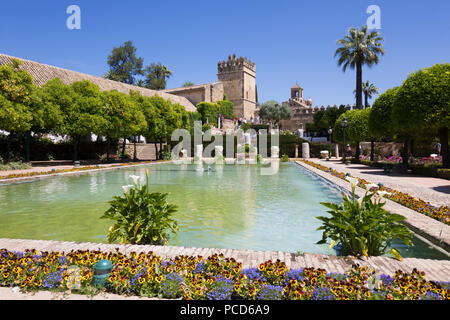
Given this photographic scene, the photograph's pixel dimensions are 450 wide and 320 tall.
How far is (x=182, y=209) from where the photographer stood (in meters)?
7.38

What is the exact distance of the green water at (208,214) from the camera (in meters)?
5.11

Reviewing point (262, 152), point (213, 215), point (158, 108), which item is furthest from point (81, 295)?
point (262, 152)

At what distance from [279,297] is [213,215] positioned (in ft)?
13.6

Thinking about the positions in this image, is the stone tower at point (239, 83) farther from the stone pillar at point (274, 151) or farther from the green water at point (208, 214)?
the green water at point (208, 214)

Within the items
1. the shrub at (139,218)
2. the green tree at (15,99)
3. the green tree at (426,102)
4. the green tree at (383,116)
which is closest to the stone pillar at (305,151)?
the green tree at (383,116)

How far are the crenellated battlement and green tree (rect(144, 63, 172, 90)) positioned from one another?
526 inches

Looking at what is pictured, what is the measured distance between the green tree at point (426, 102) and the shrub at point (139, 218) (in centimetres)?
1342

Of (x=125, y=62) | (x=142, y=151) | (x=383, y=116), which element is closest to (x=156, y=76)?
(x=125, y=62)

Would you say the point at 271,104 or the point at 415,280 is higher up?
the point at 271,104

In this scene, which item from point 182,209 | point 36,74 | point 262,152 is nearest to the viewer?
point 182,209

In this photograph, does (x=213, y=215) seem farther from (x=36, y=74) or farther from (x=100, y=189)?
(x=36, y=74)

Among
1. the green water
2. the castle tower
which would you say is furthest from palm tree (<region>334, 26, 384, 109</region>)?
the castle tower

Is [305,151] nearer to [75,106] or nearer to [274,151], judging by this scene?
[274,151]

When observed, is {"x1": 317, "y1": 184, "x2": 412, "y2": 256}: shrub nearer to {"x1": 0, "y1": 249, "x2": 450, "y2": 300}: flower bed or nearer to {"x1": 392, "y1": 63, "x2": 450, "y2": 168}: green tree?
{"x1": 0, "y1": 249, "x2": 450, "y2": 300}: flower bed
